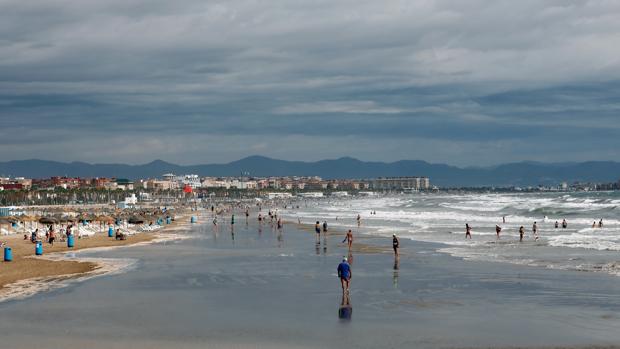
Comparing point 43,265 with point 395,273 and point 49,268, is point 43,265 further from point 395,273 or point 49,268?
point 395,273

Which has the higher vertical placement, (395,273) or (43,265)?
(43,265)

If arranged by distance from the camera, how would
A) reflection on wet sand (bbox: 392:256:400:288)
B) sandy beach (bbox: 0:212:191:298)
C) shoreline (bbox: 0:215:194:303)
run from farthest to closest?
1. sandy beach (bbox: 0:212:191:298)
2. reflection on wet sand (bbox: 392:256:400:288)
3. shoreline (bbox: 0:215:194:303)

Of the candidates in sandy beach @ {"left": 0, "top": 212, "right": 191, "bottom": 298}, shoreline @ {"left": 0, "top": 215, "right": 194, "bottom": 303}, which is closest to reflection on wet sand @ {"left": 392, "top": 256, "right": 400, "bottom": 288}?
shoreline @ {"left": 0, "top": 215, "right": 194, "bottom": 303}

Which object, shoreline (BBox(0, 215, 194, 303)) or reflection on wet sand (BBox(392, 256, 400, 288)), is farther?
reflection on wet sand (BBox(392, 256, 400, 288))

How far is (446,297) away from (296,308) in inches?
179

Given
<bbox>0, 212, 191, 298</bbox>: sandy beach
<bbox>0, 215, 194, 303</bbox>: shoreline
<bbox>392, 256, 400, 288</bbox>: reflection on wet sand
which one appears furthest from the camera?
<bbox>0, 212, 191, 298</bbox>: sandy beach

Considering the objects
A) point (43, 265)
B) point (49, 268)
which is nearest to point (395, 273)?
point (49, 268)

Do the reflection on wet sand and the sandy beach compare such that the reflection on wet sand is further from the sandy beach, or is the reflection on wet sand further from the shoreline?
the sandy beach

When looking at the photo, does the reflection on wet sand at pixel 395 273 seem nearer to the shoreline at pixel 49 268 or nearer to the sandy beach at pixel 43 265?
the shoreline at pixel 49 268

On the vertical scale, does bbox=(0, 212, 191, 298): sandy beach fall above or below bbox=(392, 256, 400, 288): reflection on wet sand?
above

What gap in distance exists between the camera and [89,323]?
56.4ft

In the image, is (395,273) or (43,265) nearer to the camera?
(395,273)

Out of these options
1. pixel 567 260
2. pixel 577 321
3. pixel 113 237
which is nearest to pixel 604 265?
pixel 567 260

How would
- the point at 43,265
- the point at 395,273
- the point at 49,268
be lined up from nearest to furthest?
the point at 395,273, the point at 49,268, the point at 43,265
